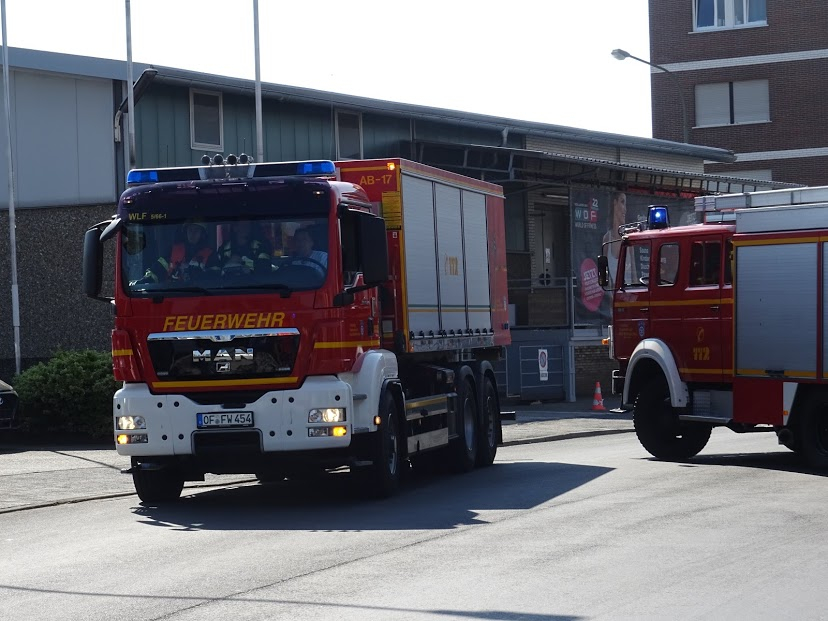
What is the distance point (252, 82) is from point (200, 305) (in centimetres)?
1616

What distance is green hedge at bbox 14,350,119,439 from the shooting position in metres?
21.4

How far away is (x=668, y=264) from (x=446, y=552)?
8711 millimetres

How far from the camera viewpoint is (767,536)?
1068cm

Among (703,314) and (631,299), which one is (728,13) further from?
(703,314)

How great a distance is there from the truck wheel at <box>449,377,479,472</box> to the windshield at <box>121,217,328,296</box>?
4411mm

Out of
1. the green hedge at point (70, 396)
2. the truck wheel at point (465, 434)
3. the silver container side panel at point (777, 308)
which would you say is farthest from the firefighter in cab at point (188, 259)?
the green hedge at point (70, 396)

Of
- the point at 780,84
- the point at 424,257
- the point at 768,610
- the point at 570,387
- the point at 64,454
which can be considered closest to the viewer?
the point at 768,610

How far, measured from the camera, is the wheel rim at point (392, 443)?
14.1 meters

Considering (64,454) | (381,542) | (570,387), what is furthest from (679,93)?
(381,542)

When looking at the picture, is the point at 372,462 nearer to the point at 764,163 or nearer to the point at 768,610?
the point at 768,610

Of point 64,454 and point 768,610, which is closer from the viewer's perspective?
point 768,610

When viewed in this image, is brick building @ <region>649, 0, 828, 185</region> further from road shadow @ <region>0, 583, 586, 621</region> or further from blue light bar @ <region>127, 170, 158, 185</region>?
road shadow @ <region>0, 583, 586, 621</region>

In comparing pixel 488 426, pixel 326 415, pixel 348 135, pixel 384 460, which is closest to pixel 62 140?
pixel 348 135

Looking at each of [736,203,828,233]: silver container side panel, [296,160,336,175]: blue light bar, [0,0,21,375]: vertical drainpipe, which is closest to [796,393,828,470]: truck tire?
[736,203,828,233]: silver container side panel
